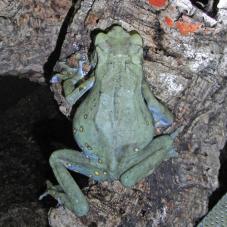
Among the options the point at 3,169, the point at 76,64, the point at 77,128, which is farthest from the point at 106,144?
the point at 3,169

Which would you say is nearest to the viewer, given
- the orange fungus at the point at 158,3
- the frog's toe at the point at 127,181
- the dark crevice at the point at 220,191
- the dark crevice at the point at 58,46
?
the frog's toe at the point at 127,181

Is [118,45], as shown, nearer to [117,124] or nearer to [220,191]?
[117,124]

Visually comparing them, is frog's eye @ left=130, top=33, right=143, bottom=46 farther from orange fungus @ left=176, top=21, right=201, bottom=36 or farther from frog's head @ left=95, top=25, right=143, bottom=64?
orange fungus @ left=176, top=21, right=201, bottom=36

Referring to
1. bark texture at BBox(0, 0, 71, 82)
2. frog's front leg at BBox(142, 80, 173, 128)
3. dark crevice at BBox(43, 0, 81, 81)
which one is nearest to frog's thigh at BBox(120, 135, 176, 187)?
frog's front leg at BBox(142, 80, 173, 128)

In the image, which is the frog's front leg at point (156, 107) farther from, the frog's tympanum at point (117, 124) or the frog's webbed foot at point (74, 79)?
the frog's webbed foot at point (74, 79)

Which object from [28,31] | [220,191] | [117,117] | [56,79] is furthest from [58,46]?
[220,191]

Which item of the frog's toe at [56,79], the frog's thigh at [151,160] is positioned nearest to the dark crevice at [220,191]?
the frog's thigh at [151,160]

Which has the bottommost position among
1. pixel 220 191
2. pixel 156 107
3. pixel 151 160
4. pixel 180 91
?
pixel 220 191
